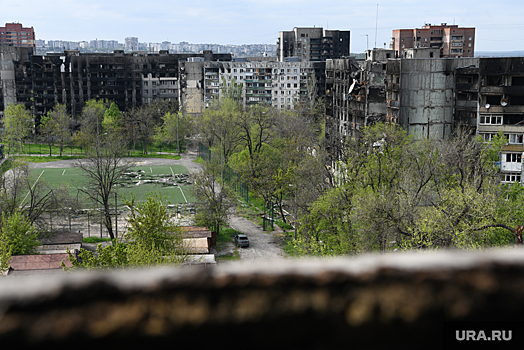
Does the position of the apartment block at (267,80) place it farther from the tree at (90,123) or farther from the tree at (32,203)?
the tree at (32,203)

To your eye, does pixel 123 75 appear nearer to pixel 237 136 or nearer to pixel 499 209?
pixel 237 136

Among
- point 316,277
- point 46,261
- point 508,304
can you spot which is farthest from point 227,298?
point 46,261

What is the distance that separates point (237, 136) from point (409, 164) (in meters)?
31.5

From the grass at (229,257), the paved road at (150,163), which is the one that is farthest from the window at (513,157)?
the paved road at (150,163)

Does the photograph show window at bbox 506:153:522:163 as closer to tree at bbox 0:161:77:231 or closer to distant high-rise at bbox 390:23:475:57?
tree at bbox 0:161:77:231

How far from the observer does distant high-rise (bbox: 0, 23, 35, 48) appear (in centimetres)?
18800

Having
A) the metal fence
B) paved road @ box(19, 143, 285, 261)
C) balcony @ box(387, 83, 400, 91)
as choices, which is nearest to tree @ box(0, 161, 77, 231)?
paved road @ box(19, 143, 285, 261)

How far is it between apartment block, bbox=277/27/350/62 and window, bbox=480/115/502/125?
9951 centimetres

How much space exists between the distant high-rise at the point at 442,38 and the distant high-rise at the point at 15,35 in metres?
125

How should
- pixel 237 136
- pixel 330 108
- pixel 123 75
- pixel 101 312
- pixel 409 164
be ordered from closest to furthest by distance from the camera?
pixel 101 312
pixel 409 164
pixel 330 108
pixel 237 136
pixel 123 75

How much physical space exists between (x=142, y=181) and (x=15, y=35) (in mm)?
159707

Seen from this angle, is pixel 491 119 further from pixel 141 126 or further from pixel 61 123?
pixel 61 123

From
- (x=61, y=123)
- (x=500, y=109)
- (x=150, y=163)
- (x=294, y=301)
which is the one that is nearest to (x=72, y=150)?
(x=61, y=123)

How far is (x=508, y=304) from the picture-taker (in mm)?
1994
